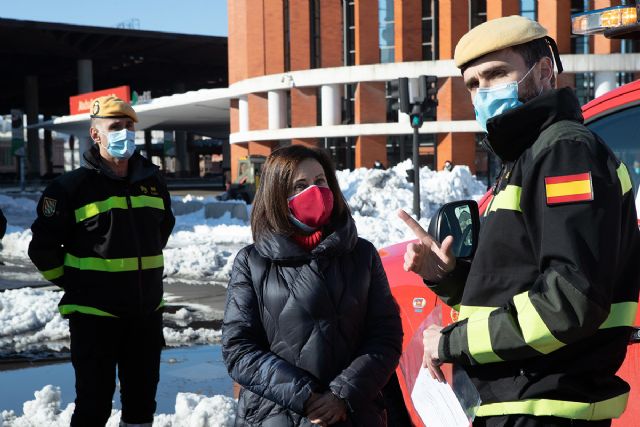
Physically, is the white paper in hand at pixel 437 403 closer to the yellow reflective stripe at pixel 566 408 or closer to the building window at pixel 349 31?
the yellow reflective stripe at pixel 566 408

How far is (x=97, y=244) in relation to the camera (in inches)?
178

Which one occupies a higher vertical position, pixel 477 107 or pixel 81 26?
pixel 81 26

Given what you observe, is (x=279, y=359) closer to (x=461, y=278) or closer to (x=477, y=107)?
(x=461, y=278)

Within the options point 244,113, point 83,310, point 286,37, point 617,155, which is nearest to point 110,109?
point 83,310

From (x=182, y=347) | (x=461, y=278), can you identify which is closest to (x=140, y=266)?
(x=461, y=278)

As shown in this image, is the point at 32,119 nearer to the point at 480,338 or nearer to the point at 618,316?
the point at 480,338

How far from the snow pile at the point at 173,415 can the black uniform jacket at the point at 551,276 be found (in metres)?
3.29

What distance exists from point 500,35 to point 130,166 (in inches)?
119

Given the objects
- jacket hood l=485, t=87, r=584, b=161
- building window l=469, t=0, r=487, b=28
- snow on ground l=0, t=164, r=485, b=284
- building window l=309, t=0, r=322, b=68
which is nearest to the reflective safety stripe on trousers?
jacket hood l=485, t=87, r=584, b=161

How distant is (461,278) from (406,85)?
47.8ft

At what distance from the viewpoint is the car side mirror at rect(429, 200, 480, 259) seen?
2.52 metres

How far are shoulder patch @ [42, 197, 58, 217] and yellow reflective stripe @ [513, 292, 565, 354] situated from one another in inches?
122

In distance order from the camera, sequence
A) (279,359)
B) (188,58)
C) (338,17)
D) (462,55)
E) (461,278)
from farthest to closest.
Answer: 1. (188,58)
2. (338,17)
3. (279,359)
4. (461,278)
5. (462,55)

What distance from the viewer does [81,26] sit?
198 ft
